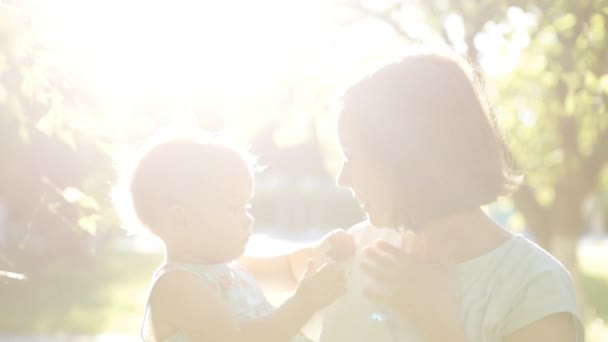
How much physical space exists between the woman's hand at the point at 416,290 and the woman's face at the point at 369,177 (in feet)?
0.34

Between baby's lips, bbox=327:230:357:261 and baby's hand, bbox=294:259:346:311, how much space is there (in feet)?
0.32

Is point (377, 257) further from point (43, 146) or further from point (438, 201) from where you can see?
→ point (43, 146)

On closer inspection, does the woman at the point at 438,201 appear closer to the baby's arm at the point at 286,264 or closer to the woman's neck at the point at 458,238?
the woman's neck at the point at 458,238

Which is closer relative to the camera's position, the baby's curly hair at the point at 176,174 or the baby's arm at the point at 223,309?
the baby's arm at the point at 223,309

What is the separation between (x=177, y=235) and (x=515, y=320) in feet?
3.78

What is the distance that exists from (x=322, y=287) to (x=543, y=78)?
521 centimetres

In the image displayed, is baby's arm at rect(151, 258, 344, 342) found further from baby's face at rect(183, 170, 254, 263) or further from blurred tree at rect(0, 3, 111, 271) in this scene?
blurred tree at rect(0, 3, 111, 271)

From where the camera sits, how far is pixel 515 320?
221cm

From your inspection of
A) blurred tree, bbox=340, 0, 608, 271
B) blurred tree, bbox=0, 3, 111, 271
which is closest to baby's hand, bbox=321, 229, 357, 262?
blurred tree, bbox=340, 0, 608, 271

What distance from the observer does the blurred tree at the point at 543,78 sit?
3.89 metres

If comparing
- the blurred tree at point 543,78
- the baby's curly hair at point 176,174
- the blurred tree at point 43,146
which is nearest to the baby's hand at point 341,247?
the baby's curly hair at point 176,174

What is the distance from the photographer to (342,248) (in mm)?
2650

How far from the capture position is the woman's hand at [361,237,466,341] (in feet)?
7.41

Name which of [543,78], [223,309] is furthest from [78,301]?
[223,309]
